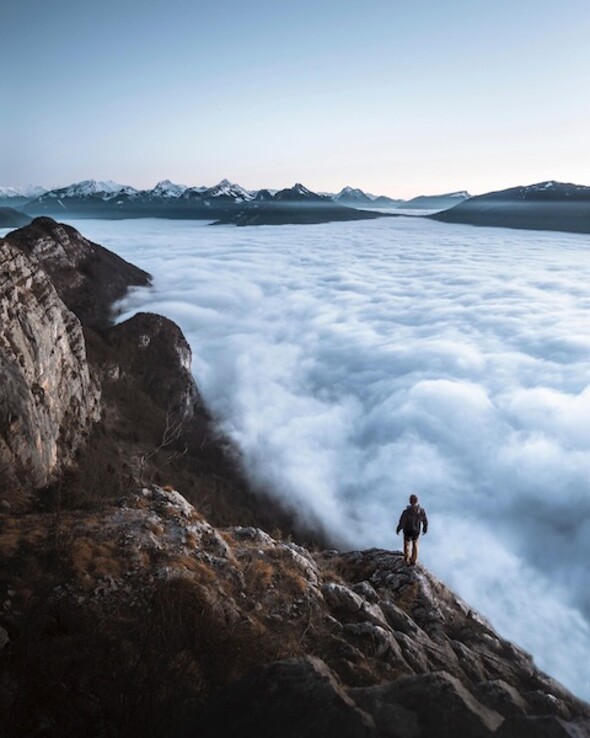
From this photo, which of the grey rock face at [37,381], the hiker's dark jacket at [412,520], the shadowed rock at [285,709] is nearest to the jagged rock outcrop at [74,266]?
the grey rock face at [37,381]

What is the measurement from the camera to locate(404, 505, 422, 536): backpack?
16984mm

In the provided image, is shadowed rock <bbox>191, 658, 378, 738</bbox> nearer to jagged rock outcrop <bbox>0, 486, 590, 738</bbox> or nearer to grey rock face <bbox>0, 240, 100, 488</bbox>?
jagged rock outcrop <bbox>0, 486, 590, 738</bbox>

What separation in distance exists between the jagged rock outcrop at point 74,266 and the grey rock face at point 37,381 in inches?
1287

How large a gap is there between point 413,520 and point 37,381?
2658 cm

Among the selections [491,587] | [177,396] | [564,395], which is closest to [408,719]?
[491,587]

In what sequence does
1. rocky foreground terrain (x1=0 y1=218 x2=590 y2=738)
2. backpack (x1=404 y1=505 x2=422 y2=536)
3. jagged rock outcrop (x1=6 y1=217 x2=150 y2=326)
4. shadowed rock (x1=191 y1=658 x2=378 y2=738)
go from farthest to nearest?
jagged rock outcrop (x1=6 y1=217 x2=150 y2=326) < backpack (x1=404 y1=505 x2=422 y2=536) < rocky foreground terrain (x1=0 y1=218 x2=590 y2=738) < shadowed rock (x1=191 y1=658 x2=378 y2=738)

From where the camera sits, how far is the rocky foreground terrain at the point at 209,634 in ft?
24.2

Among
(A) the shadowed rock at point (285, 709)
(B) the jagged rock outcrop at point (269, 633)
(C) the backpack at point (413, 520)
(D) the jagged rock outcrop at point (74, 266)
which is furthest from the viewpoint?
(D) the jagged rock outcrop at point (74, 266)

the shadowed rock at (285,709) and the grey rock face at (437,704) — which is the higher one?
the shadowed rock at (285,709)

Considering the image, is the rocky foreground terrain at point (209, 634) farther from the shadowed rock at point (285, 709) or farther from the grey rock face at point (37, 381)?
the grey rock face at point (37, 381)

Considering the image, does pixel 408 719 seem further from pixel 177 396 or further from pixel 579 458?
pixel 579 458

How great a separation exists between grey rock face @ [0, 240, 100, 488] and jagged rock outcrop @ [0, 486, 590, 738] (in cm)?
777

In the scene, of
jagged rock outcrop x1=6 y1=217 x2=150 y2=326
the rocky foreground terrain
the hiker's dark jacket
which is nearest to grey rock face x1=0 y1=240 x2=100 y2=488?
the rocky foreground terrain

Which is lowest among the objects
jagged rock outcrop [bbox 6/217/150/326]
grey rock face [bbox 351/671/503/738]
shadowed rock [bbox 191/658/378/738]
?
grey rock face [bbox 351/671/503/738]
